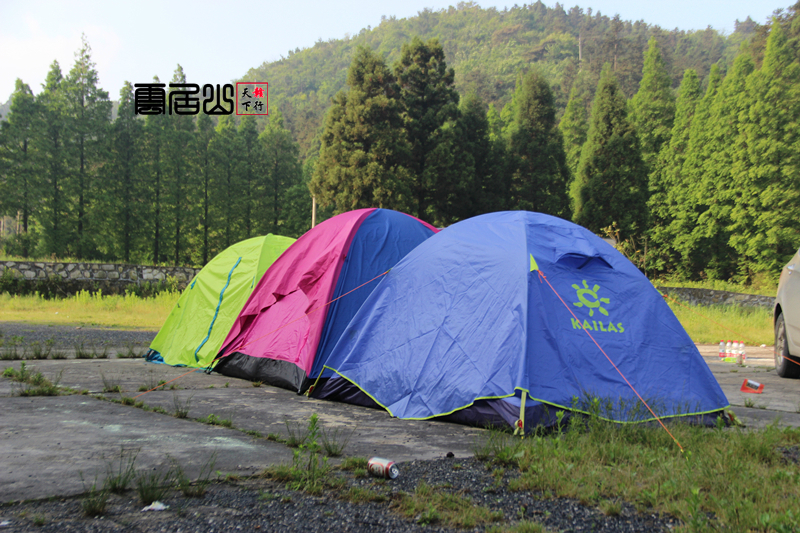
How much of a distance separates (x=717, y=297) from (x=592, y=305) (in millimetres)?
19629

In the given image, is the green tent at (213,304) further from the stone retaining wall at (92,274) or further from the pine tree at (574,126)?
the pine tree at (574,126)

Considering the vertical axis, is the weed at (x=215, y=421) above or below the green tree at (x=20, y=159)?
below

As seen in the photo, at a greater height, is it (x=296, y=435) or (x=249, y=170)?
(x=249, y=170)

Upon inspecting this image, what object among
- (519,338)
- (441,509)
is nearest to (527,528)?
(441,509)

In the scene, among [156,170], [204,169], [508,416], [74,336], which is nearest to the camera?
[508,416]

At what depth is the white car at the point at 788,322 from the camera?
670cm

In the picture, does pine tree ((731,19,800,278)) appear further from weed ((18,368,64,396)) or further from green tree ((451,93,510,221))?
weed ((18,368,64,396))

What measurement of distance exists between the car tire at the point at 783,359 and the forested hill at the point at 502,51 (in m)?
55.9

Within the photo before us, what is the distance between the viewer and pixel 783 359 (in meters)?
7.32

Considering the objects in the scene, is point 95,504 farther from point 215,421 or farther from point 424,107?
point 424,107

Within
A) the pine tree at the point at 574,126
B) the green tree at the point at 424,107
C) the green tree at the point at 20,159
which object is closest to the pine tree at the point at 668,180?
the pine tree at the point at 574,126

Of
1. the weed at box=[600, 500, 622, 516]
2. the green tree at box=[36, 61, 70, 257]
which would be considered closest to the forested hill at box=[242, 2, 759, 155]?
the green tree at box=[36, 61, 70, 257]

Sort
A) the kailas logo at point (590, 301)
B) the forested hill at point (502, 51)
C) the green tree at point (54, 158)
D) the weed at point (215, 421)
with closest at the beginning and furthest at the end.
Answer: the weed at point (215, 421), the kailas logo at point (590, 301), the green tree at point (54, 158), the forested hill at point (502, 51)

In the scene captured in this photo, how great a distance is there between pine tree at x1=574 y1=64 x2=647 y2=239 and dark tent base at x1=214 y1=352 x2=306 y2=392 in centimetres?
2527
